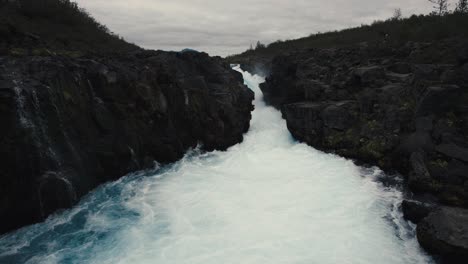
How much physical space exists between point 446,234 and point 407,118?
7.50m

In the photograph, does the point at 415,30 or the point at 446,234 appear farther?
the point at 415,30

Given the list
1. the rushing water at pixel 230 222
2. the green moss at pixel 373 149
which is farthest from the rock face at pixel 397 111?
the rushing water at pixel 230 222

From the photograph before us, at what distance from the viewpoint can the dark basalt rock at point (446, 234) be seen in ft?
24.3

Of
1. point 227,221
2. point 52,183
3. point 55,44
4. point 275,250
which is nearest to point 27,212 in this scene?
point 52,183

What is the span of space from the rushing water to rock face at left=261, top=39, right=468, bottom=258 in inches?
49.4

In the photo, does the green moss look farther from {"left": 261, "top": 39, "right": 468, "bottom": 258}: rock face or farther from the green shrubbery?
the green shrubbery

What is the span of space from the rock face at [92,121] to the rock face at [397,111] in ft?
16.9

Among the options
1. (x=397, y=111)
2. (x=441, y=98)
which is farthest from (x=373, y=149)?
(x=441, y=98)

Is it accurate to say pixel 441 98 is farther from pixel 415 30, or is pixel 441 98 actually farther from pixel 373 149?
pixel 415 30

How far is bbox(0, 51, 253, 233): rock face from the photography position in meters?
8.76

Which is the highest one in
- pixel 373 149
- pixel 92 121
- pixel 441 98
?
pixel 441 98

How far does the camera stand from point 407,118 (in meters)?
14.1

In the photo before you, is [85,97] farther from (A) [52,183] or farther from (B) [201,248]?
(B) [201,248]

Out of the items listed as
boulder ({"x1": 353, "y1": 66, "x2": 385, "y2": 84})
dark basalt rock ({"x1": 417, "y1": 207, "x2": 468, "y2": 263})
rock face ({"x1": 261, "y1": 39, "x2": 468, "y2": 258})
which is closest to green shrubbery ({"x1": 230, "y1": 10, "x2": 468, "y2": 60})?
rock face ({"x1": 261, "y1": 39, "x2": 468, "y2": 258})
